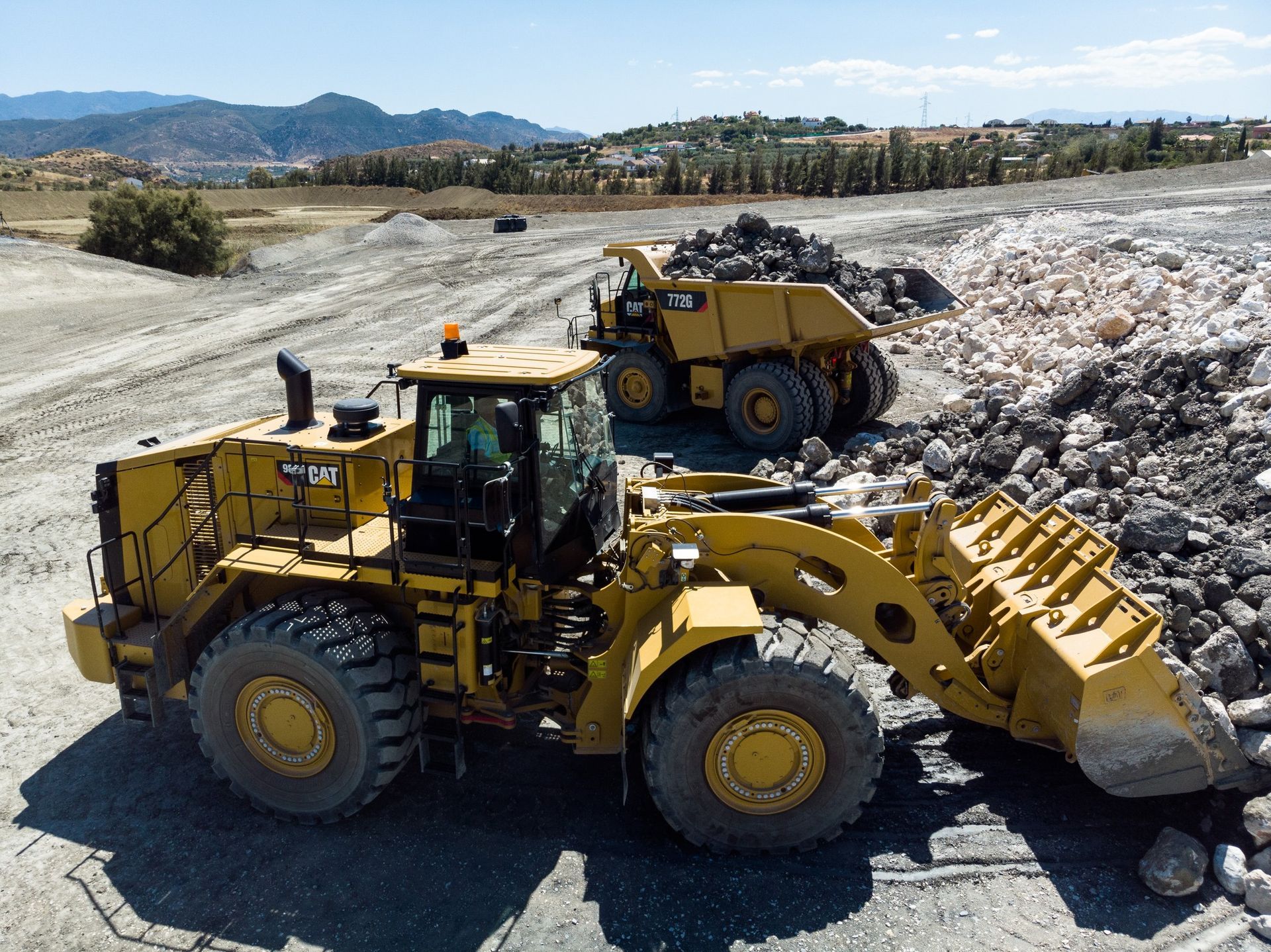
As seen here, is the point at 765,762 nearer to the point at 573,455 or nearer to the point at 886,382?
the point at 573,455

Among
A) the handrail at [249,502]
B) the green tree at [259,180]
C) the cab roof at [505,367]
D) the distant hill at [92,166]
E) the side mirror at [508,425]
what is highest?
the distant hill at [92,166]

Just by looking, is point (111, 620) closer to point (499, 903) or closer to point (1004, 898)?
point (499, 903)

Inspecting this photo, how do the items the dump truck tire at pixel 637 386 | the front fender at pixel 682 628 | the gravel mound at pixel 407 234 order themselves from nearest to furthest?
the front fender at pixel 682 628 → the dump truck tire at pixel 637 386 → the gravel mound at pixel 407 234

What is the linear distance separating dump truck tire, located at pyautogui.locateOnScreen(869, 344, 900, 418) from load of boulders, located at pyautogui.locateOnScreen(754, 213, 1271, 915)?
33 cm

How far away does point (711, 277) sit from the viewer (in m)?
11.8

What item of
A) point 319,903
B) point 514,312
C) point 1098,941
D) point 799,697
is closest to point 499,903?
point 319,903

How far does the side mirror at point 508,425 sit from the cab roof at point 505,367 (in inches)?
14.6

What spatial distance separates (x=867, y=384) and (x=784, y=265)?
73.1 inches

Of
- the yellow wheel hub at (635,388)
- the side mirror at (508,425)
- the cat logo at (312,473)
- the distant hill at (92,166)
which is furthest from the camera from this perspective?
the distant hill at (92,166)

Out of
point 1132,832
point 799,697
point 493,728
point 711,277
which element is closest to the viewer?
point 799,697

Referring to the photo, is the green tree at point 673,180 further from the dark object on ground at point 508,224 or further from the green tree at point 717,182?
the dark object on ground at point 508,224

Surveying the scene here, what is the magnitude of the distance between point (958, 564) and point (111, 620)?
5373 millimetres

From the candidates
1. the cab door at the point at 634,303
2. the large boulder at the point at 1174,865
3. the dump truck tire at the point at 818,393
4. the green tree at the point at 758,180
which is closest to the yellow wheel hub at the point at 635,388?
the cab door at the point at 634,303

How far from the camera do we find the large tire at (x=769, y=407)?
37.2 feet
